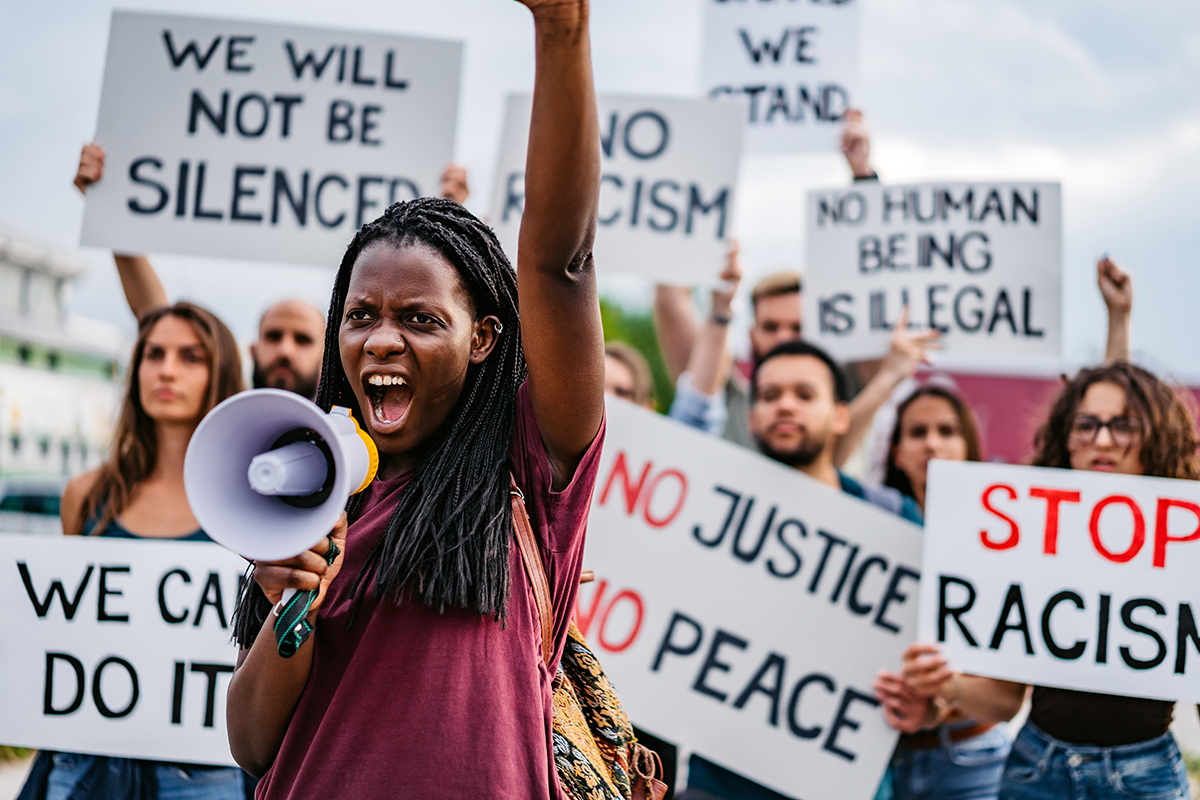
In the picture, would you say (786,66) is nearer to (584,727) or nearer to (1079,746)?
(1079,746)

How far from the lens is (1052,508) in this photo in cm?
322

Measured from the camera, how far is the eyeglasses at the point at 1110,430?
131 inches

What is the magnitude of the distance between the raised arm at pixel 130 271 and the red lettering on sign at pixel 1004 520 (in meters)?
2.79

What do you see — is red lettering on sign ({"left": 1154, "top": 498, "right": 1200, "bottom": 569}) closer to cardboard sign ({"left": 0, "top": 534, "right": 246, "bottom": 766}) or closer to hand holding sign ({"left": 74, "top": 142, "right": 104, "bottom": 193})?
cardboard sign ({"left": 0, "top": 534, "right": 246, "bottom": 766})

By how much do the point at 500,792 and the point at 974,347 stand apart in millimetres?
3462

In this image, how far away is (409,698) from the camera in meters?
1.25

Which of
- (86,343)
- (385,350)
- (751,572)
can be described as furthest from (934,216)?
(86,343)

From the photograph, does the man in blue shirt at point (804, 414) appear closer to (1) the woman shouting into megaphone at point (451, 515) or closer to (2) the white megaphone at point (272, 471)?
(1) the woman shouting into megaphone at point (451, 515)

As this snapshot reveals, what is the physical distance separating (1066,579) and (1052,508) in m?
0.21

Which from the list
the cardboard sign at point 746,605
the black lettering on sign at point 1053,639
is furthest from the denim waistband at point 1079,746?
the cardboard sign at point 746,605

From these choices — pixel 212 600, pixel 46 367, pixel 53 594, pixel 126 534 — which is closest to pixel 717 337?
pixel 212 600

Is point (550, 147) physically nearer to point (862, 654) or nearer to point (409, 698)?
point (409, 698)

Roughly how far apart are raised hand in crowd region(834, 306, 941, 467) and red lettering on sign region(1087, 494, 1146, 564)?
1198 millimetres

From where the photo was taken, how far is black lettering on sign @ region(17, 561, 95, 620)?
3.03 metres
